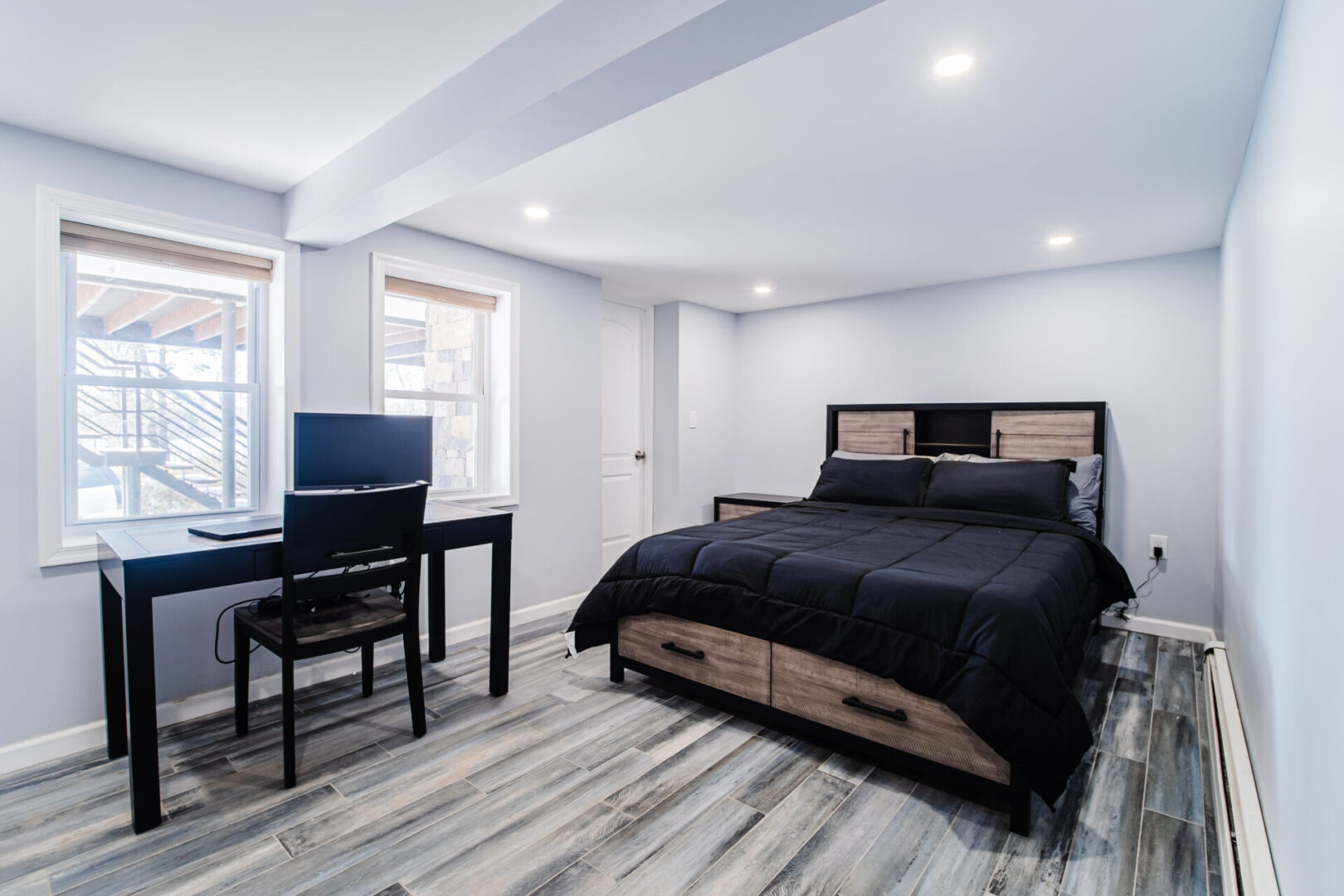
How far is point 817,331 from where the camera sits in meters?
5.11

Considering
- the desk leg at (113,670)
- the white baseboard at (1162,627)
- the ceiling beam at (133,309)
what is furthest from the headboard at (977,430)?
the desk leg at (113,670)

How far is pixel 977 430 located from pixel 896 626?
2.65 m

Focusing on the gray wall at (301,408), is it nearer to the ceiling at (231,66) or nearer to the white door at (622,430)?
the ceiling at (231,66)

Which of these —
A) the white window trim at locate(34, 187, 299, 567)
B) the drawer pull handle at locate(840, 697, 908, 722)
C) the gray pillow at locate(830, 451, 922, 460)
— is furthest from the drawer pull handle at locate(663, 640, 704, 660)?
the gray pillow at locate(830, 451, 922, 460)

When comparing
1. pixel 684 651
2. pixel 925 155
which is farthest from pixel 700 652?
pixel 925 155

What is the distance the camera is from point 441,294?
357 centimetres

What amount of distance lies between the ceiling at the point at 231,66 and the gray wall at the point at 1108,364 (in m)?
3.59

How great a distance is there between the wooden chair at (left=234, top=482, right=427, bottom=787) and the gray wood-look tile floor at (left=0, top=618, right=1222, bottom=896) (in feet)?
0.80

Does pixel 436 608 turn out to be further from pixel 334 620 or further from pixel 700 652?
pixel 700 652

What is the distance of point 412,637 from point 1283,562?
2.63 meters

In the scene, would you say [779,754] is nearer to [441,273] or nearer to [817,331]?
[441,273]

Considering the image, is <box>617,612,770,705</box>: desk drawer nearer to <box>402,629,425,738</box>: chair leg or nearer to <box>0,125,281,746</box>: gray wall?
<box>402,629,425,738</box>: chair leg

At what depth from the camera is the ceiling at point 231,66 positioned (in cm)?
167

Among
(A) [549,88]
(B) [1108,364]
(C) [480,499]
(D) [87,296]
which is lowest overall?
(C) [480,499]
